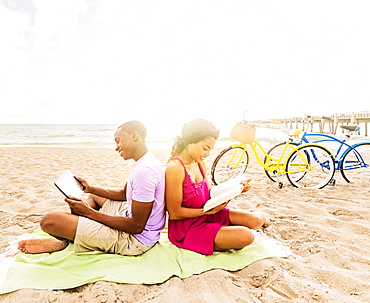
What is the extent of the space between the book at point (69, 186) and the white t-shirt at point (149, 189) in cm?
46

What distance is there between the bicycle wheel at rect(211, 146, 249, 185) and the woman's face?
3024mm

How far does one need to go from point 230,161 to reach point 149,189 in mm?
3538

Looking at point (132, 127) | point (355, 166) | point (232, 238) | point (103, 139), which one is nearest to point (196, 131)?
point (132, 127)

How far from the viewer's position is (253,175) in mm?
6652

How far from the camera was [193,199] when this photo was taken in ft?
8.32

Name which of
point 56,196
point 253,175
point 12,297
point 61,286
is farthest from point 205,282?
point 253,175

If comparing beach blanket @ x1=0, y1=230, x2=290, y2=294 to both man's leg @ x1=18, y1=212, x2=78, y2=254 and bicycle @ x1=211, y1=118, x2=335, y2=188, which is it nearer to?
man's leg @ x1=18, y1=212, x2=78, y2=254

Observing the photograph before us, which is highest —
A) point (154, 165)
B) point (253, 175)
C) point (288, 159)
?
point (154, 165)

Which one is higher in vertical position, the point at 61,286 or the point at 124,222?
the point at 124,222

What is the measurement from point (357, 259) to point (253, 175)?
4.04 metres

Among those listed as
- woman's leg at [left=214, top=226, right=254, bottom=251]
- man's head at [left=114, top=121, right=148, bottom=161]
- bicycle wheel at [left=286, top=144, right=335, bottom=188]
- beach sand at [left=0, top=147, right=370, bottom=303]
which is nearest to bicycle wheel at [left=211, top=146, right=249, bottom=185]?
beach sand at [left=0, top=147, right=370, bottom=303]

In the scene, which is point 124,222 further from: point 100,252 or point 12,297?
point 12,297

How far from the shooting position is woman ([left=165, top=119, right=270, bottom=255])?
2.42 meters

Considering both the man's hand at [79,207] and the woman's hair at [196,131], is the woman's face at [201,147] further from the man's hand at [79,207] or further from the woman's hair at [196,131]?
the man's hand at [79,207]
